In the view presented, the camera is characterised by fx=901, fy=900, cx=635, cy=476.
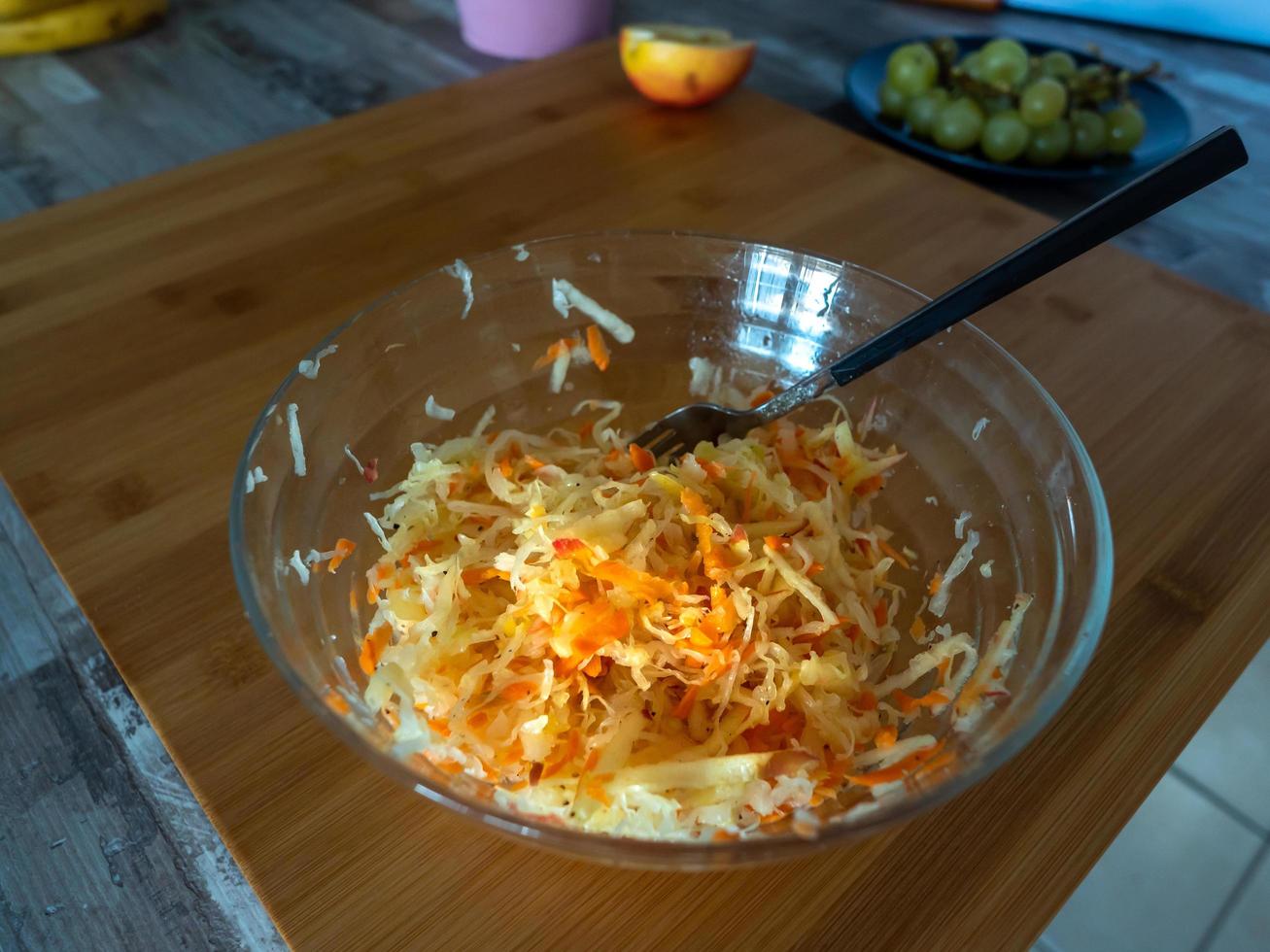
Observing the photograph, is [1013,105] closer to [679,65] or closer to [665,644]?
[679,65]

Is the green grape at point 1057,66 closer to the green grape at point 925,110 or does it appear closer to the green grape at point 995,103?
the green grape at point 995,103

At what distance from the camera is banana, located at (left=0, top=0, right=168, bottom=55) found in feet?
7.98

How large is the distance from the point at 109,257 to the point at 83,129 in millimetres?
1175

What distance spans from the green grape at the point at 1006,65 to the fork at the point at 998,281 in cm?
114

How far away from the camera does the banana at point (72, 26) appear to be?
7.98ft

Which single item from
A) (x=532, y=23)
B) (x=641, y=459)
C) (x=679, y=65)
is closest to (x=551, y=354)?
(x=641, y=459)

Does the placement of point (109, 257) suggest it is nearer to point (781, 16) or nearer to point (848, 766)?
point (848, 766)

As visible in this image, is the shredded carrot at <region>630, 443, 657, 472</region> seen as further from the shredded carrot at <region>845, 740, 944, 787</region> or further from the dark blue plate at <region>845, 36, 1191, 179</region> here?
the dark blue plate at <region>845, 36, 1191, 179</region>

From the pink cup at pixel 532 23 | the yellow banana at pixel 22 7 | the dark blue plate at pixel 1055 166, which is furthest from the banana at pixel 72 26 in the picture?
A: the dark blue plate at pixel 1055 166

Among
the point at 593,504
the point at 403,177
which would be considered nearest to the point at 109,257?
the point at 403,177

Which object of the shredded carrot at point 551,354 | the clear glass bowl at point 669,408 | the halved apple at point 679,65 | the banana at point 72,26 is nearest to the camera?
the clear glass bowl at point 669,408

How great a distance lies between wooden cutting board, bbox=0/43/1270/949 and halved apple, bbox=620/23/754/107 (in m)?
0.05

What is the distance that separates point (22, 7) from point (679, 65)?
6.51 feet

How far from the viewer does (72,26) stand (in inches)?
97.5
